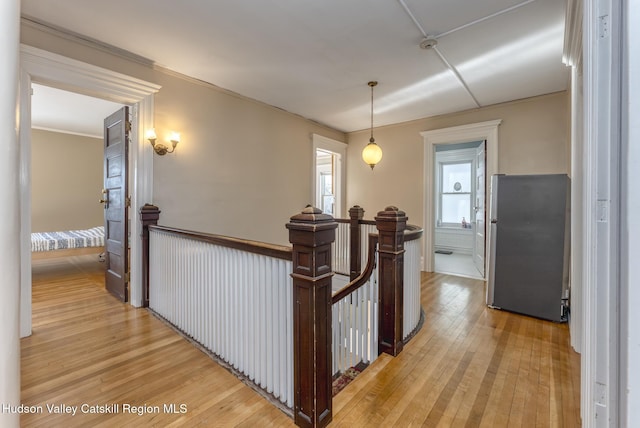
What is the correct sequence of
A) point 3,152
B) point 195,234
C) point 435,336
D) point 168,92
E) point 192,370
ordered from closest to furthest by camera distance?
point 3,152 < point 192,370 < point 195,234 < point 435,336 < point 168,92

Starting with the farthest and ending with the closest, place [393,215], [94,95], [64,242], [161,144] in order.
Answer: [64,242], [161,144], [94,95], [393,215]

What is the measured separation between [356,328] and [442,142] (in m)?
3.83

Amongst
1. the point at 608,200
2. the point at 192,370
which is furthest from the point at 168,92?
the point at 608,200

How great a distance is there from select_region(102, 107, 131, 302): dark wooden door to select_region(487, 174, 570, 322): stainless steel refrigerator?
411cm

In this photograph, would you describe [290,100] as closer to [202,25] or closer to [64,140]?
[202,25]

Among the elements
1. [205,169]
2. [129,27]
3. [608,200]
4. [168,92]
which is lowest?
[608,200]

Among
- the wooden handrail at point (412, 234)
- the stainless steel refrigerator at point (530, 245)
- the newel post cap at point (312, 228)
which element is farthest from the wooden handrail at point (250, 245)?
the stainless steel refrigerator at point (530, 245)

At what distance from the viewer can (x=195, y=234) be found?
7.60ft

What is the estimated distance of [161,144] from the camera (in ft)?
10.3

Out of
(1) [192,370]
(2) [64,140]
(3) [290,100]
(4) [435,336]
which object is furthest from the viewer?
(2) [64,140]

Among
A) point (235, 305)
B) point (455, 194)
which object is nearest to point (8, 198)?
point (235, 305)

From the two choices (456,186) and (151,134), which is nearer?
(151,134)

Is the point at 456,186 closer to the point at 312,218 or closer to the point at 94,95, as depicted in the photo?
the point at 312,218
